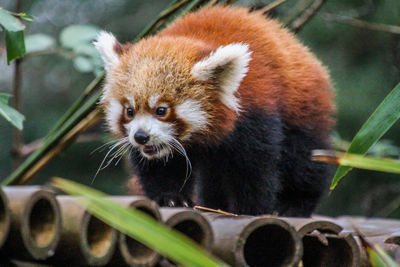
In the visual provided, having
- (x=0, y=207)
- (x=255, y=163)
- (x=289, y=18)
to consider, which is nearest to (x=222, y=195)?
(x=255, y=163)

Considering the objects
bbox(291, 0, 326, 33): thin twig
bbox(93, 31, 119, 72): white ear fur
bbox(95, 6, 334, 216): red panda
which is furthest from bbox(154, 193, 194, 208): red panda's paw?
bbox(291, 0, 326, 33): thin twig

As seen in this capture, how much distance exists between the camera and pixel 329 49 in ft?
20.4

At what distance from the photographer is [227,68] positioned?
2.57m

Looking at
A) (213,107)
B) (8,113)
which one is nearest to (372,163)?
(8,113)

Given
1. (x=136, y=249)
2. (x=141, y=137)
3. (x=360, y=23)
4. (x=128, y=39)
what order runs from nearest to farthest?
1. (x=136, y=249)
2. (x=141, y=137)
3. (x=360, y=23)
4. (x=128, y=39)

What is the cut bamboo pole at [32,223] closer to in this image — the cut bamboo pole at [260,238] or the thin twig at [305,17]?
the cut bamboo pole at [260,238]

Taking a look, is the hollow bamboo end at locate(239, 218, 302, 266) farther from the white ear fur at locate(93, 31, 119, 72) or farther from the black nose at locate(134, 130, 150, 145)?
the white ear fur at locate(93, 31, 119, 72)

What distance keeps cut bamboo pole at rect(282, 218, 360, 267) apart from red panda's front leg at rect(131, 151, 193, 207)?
75cm

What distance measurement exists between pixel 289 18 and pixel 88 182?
12.3ft

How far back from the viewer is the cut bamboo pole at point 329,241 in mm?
1909

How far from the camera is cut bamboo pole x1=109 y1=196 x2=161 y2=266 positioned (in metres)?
1.75

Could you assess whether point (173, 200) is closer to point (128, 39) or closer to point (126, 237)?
point (126, 237)

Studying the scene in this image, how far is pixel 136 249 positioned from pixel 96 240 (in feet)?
0.40

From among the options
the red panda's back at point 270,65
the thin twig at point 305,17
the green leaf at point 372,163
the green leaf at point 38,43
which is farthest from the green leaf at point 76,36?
the green leaf at point 372,163
